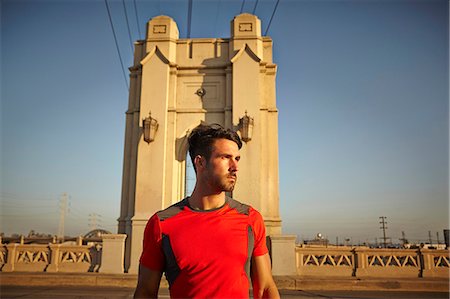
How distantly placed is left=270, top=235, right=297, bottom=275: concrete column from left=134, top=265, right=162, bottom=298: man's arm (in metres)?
9.52

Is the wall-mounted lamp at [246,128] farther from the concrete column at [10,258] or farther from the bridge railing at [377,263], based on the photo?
the concrete column at [10,258]

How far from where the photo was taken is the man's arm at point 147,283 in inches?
73.1

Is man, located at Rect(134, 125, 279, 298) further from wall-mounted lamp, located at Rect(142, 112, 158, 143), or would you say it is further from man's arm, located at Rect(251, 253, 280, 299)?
wall-mounted lamp, located at Rect(142, 112, 158, 143)

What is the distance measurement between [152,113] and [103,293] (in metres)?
6.63

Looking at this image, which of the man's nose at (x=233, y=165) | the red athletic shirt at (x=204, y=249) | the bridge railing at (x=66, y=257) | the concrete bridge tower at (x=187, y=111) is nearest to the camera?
the red athletic shirt at (x=204, y=249)

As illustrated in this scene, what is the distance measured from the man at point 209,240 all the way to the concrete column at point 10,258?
1179 cm

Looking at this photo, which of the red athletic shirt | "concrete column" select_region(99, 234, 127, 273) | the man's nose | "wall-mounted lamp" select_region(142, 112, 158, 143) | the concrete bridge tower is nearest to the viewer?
the red athletic shirt

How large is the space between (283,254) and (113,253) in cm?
539

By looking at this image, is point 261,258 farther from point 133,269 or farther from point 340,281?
point 133,269

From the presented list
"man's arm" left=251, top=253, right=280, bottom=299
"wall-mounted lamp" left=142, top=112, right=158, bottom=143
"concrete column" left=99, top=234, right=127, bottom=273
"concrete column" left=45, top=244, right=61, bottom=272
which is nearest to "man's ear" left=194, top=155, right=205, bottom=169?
"man's arm" left=251, top=253, right=280, bottom=299

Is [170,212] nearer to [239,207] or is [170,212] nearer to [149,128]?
[239,207]

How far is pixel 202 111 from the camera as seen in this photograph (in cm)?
1350

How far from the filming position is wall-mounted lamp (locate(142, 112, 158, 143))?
12.7m

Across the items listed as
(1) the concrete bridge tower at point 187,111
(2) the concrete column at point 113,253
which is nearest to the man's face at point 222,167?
(2) the concrete column at point 113,253
